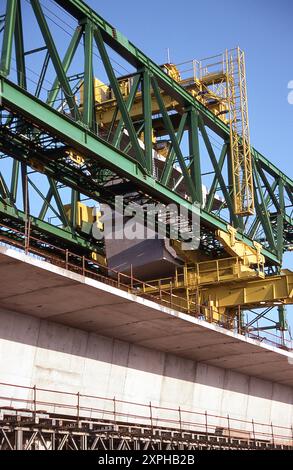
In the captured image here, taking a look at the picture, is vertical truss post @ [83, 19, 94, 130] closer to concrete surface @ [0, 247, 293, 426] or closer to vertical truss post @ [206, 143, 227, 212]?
concrete surface @ [0, 247, 293, 426]

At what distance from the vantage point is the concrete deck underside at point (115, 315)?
2373 cm

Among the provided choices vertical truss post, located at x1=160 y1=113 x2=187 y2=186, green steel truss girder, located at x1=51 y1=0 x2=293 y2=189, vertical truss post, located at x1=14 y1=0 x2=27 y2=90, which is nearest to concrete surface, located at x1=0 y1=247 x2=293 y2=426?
vertical truss post, located at x1=160 y1=113 x2=187 y2=186

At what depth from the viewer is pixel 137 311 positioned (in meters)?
27.8

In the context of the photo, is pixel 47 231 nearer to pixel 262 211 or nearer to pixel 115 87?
pixel 115 87

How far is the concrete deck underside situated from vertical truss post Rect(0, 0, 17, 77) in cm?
556

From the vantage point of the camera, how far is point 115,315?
1099 inches

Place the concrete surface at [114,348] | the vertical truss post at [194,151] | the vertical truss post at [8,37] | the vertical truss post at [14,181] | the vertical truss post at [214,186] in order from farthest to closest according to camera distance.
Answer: the vertical truss post at [214,186] < the vertical truss post at [194,151] < the vertical truss post at [14,181] < the concrete surface at [114,348] < the vertical truss post at [8,37]

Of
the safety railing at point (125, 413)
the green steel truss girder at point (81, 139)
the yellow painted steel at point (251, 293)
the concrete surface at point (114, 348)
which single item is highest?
the green steel truss girder at point (81, 139)

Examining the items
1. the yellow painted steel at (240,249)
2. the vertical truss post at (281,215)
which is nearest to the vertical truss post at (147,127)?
the yellow painted steel at (240,249)

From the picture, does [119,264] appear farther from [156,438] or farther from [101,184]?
[156,438]

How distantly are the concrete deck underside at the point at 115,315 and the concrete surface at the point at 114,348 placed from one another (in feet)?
0.10

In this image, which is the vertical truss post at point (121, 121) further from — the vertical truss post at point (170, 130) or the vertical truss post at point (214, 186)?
the vertical truss post at point (214, 186)

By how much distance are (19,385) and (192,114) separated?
1619cm

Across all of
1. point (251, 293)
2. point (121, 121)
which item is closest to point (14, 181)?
point (121, 121)
